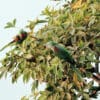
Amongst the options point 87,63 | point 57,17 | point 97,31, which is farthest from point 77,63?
point 57,17

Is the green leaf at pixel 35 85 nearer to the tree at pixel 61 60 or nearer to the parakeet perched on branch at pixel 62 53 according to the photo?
the tree at pixel 61 60

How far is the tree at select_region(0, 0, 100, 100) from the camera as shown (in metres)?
4.90

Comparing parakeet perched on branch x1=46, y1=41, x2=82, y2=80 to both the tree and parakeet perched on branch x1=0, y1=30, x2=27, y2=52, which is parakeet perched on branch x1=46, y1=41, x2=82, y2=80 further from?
parakeet perched on branch x1=0, y1=30, x2=27, y2=52

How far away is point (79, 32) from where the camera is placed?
5059mm

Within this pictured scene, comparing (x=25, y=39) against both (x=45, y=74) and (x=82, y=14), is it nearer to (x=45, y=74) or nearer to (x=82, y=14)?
(x=45, y=74)

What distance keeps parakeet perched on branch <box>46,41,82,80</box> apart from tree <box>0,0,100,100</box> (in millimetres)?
45

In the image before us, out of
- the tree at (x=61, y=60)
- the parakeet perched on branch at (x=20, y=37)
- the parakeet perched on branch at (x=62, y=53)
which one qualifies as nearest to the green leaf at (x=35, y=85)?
the tree at (x=61, y=60)

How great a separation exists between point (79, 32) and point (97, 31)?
9.4 inches

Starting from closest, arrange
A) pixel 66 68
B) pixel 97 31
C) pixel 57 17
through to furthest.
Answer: pixel 66 68, pixel 97 31, pixel 57 17

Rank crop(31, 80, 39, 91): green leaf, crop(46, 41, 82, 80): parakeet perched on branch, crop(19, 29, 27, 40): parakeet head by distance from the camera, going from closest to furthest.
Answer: crop(46, 41, 82, 80): parakeet perched on branch < crop(19, 29, 27, 40): parakeet head < crop(31, 80, 39, 91): green leaf

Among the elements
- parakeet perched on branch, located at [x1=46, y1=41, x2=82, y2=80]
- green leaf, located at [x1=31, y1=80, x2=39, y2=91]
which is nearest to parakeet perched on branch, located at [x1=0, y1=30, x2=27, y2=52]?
parakeet perched on branch, located at [x1=46, y1=41, x2=82, y2=80]

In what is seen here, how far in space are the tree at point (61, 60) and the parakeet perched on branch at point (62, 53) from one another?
45 millimetres

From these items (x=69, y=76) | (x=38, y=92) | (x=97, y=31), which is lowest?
(x=38, y=92)

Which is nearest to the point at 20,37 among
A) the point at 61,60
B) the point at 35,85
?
the point at 61,60
